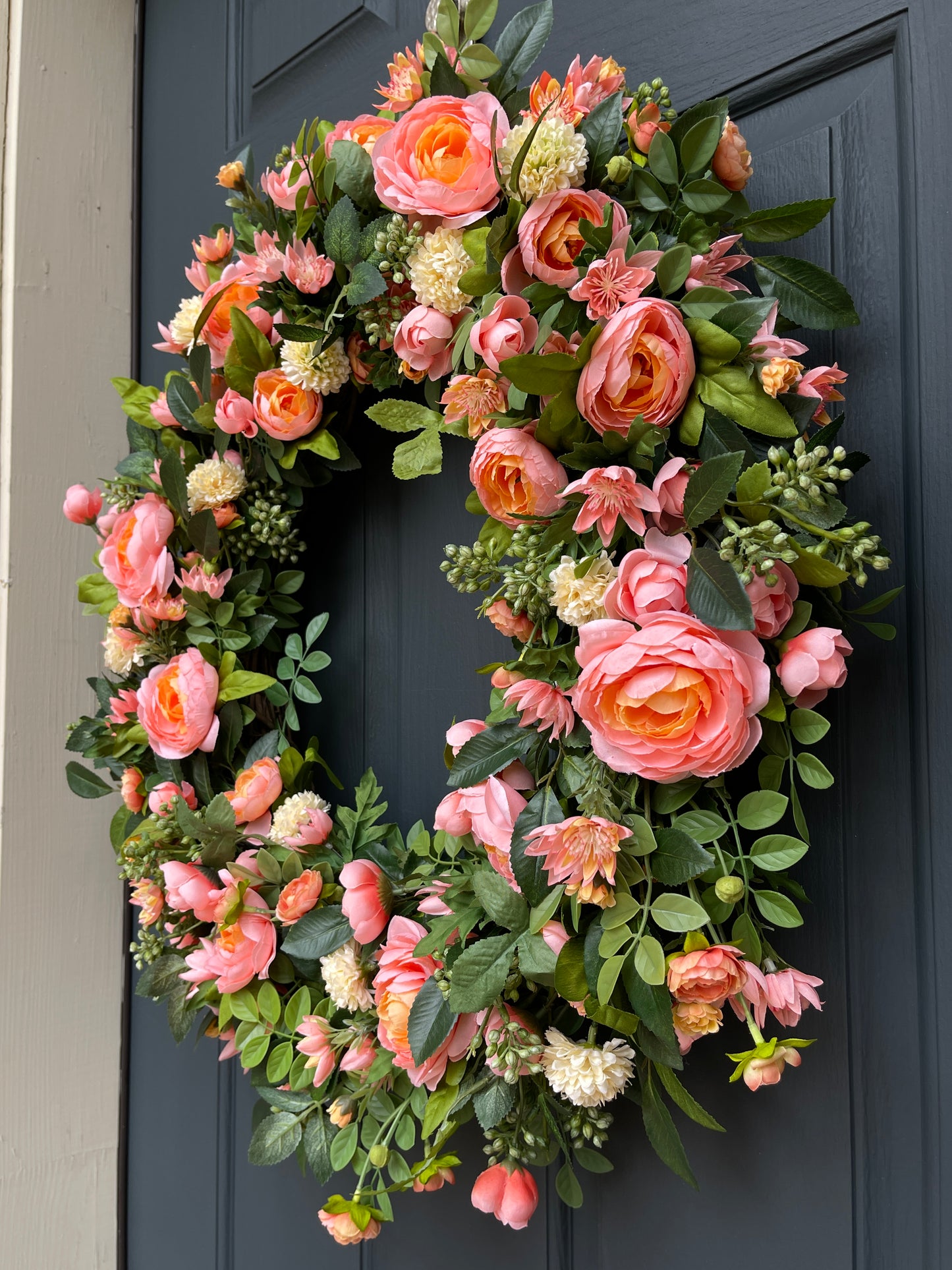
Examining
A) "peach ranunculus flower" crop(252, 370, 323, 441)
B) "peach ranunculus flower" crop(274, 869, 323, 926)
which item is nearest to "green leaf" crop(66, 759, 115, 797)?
"peach ranunculus flower" crop(274, 869, 323, 926)

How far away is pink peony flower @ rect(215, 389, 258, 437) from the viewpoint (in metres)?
0.84

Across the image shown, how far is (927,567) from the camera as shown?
1.96 feet

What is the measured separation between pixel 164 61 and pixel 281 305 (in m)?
0.66

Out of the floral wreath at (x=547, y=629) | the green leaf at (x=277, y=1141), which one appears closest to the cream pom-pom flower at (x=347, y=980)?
the floral wreath at (x=547, y=629)

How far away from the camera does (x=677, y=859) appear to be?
553 millimetres

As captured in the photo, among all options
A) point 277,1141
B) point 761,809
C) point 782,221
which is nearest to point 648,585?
point 761,809

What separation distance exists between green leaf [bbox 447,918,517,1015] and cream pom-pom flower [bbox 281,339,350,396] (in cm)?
50

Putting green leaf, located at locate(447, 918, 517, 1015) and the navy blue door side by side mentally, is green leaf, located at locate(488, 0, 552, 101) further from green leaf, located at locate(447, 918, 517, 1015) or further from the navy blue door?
green leaf, located at locate(447, 918, 517, 1015)

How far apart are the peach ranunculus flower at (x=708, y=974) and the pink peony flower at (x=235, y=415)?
61 cm

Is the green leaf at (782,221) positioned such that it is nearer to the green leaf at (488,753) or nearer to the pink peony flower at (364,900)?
the green leaf at (488,753)

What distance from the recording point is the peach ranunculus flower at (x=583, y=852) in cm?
54

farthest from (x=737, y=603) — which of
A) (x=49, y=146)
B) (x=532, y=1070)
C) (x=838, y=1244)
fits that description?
(x=49, y=146)

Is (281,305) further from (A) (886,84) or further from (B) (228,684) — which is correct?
(A) (886,84)

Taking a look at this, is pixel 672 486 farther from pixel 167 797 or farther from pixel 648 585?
pixel 167 797
